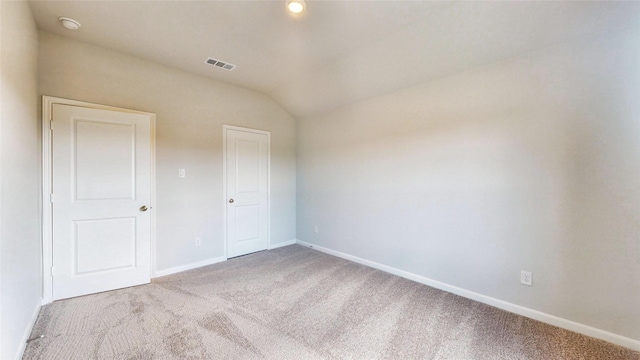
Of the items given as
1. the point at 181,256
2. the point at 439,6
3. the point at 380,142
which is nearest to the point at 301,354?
the point at 181,256

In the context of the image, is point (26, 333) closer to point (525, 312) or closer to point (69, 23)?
point (69, 23)

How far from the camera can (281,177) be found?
453 cm

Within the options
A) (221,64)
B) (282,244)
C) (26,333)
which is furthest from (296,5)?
(282,244)

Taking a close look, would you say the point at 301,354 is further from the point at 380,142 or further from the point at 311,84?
the point at 311,84

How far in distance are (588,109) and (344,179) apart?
263cm

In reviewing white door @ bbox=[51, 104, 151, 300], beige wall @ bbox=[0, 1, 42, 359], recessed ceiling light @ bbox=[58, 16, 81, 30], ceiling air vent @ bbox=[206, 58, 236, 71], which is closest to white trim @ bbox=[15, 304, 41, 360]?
beige wall @ bbox=[0, 1, 42, 359]

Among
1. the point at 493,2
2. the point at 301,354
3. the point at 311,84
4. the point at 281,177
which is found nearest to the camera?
the point at 301,354

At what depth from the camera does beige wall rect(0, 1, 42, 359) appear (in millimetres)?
1564

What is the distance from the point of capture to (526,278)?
2295mm

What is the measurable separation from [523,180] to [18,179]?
4076 mm

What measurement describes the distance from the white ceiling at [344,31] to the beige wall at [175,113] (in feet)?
Result: 0.63

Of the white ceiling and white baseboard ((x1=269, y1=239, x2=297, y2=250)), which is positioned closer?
the white ceiling

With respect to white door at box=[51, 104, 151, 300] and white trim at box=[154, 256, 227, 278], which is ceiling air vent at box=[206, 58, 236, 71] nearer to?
white door at box=[51, 104, 151, 300]

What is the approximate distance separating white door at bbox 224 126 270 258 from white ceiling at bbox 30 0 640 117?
1.13 metres
